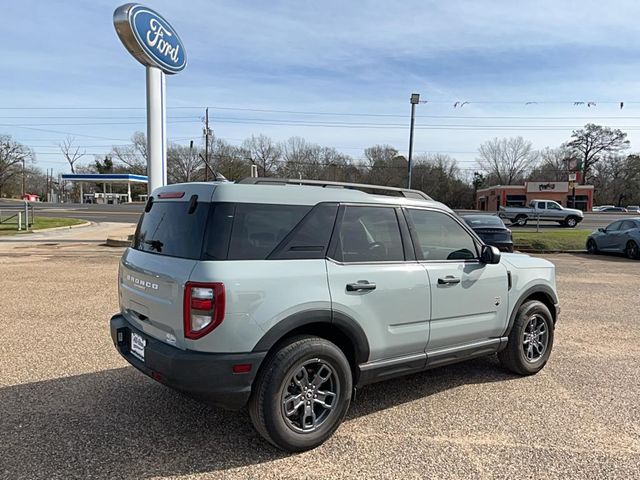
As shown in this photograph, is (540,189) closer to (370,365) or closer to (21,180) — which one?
(370,365)

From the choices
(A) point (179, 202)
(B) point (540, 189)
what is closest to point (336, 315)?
(A) point (179, 202)

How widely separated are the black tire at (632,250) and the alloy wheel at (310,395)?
1594 centimetres

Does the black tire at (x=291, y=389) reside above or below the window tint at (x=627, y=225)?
below

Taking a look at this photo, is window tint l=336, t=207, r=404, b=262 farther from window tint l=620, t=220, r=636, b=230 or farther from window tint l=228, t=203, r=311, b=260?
window tint l=620, t=220, r=636, b=230

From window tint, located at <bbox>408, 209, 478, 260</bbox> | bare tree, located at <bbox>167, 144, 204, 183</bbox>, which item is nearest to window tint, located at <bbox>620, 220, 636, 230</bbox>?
window tint, located at <bbox>408, 209, 478, 260</bbox>

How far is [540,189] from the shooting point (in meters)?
62.3

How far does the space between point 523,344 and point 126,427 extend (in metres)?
3.57

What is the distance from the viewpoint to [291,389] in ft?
10.6

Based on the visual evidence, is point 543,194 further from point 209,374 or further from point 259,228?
point 209,374

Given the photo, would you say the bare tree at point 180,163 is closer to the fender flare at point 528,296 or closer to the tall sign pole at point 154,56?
the tall sign pole at point 154,56

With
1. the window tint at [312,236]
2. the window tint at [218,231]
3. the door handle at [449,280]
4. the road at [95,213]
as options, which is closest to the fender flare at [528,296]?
the door handle at [449,280]

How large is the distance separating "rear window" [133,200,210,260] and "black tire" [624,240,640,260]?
16.6 meters

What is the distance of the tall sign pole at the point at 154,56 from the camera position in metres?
14.3

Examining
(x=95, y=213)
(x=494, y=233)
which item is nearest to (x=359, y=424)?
(x=494, y=233)
